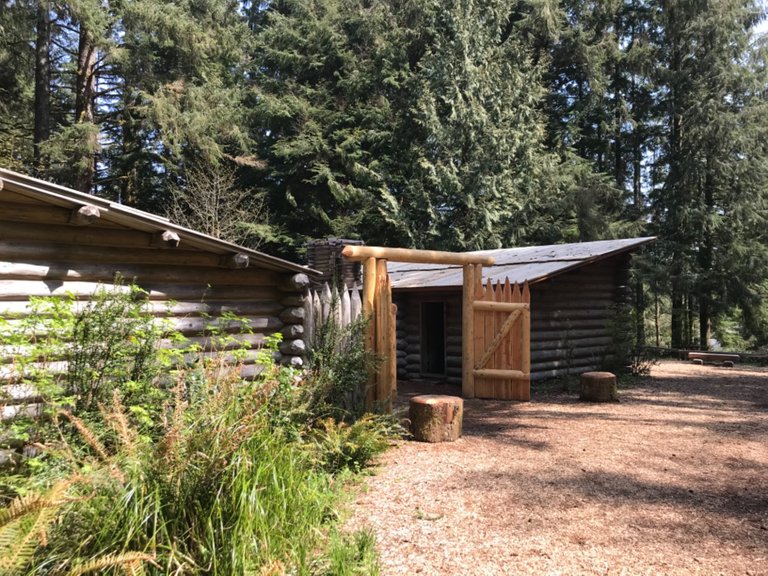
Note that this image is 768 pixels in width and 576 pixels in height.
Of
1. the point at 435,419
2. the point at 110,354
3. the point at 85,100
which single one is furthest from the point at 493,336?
the point at 85,100

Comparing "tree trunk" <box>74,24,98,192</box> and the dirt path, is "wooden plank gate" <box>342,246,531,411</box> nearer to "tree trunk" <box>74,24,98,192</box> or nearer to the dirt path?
the dirt path

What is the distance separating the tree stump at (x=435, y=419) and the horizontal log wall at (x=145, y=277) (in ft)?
5.57

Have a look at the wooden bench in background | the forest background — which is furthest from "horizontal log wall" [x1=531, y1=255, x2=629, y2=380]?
the forest background

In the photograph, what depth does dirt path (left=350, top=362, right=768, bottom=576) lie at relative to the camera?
387cm

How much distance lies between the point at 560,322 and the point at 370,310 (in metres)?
6.71

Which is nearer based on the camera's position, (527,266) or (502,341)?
(502,341)

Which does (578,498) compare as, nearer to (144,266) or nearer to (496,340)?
(144,266)

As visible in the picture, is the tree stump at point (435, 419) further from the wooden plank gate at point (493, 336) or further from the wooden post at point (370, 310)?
the wooden plank gate at point (493, 336)

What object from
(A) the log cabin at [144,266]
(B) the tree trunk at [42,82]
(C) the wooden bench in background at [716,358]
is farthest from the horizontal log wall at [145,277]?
(C) the wooden bench in background at [716,358]

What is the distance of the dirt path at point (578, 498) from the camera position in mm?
3871

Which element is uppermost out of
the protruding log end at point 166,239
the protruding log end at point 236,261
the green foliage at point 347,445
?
the protruding log end at point 166,239

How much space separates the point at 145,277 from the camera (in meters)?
6.24

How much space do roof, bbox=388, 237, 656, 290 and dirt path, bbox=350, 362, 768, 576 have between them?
353cm

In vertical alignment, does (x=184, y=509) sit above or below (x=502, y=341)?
below
